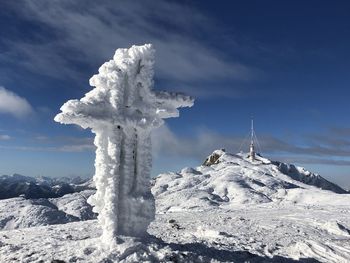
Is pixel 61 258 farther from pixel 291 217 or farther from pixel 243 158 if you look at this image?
pixel 243 158

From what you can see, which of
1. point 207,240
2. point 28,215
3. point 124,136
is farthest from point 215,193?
point 124,136

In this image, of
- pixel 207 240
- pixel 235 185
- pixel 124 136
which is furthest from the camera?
pixel 235 185

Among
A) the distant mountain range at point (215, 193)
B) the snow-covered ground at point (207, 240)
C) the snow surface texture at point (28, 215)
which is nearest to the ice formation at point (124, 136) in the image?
the snow-covered ground at point (207, 240)

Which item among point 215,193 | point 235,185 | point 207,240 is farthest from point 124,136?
point 235,185

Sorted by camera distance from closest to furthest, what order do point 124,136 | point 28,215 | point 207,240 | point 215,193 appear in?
point 124,136 < point 207,240 < point 28,215 < point 215,193

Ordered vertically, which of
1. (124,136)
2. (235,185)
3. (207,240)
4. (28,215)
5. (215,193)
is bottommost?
(207,240)

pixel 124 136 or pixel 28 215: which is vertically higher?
pixel 124 136

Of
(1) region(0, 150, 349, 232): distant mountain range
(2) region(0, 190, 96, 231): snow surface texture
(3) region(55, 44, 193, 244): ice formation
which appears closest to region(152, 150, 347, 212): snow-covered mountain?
(1) region(0, 150, 349, 232): distant mountain range

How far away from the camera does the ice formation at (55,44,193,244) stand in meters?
24.0

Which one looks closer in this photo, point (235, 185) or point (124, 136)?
point (124, 136)

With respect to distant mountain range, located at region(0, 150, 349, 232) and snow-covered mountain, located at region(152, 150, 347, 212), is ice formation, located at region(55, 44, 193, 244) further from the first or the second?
snow-covered mountain, located at region(152, 150, 347, 212)

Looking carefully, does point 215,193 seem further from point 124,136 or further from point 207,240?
point 124,136

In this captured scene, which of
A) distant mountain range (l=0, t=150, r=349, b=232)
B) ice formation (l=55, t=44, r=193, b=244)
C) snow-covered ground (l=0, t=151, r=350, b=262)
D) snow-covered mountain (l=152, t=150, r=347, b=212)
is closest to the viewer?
snow-covered ground (l=0, t=151, r=350, b=262)

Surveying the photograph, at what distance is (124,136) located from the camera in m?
24.9
